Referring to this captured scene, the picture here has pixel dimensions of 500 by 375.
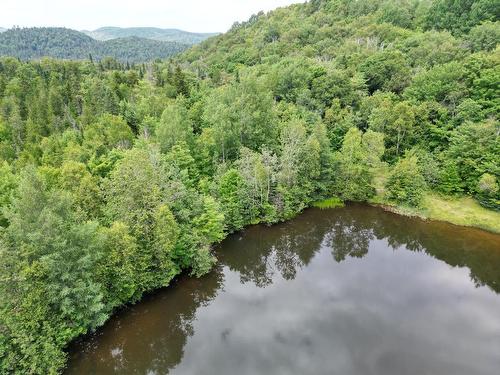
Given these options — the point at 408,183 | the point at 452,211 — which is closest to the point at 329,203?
the point at 408,183

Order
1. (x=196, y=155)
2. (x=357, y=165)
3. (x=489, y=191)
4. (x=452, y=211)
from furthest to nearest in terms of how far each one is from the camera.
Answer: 1. (x=357, y=165)
2. (x=452, y=211)
3. (x=196, y=155)
4. (x=489, y=191)

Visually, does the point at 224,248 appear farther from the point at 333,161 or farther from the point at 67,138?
the point at 67,138

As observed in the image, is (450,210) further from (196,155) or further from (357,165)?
(196,155)

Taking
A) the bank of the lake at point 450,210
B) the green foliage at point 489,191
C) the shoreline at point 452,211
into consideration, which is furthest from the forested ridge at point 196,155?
the shoreline at point 452,211

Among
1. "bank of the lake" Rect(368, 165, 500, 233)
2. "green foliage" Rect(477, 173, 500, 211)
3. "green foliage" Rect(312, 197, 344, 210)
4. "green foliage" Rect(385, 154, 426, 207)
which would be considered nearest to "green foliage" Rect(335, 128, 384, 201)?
"green foliage" Rect(312, 197, 344, 210)

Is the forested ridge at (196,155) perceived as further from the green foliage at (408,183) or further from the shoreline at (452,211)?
the shoreline at (452,211)

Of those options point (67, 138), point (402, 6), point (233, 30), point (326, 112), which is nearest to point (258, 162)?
point (326, 112)
